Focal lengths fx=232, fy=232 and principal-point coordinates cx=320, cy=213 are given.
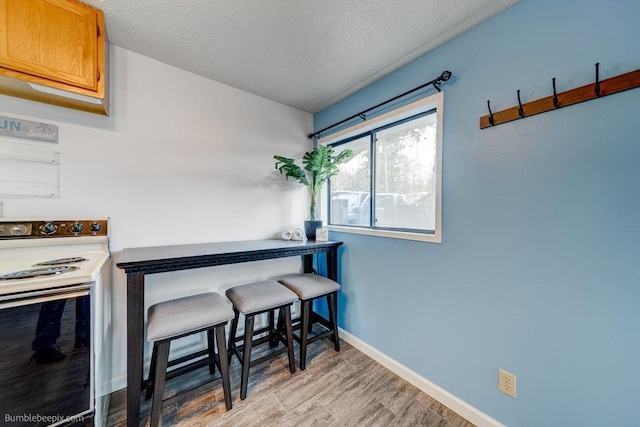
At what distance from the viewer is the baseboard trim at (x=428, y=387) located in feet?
4.56

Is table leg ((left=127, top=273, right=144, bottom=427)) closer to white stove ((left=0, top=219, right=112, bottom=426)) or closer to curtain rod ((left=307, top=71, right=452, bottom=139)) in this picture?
white stove ((left=0, top=219, right=112, bottom=426))

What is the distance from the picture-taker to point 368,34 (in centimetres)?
150

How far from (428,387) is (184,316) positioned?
170 centimetres

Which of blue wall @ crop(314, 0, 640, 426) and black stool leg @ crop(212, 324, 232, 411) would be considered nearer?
blue wall @ crop(314, 0, 640, 426)

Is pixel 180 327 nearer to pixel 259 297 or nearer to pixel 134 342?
pixel 134 342

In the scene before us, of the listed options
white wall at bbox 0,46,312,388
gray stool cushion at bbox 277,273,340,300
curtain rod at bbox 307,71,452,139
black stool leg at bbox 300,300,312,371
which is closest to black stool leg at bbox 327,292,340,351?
gray stool cushion at bbox 277,273,340,300

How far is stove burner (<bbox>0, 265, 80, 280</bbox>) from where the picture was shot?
0.96 m

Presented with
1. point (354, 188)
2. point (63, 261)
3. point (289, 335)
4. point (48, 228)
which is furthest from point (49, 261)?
point (354, 188)

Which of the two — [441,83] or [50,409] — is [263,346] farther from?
[441,83]

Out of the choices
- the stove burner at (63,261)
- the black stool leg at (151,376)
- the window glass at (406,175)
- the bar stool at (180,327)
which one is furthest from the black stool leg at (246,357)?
the window glass at (406,175)

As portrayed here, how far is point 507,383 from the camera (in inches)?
51.0

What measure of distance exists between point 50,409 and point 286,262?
5.53ft

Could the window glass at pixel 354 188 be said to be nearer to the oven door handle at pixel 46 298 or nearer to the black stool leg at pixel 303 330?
the black stool leg at pixel 303 330

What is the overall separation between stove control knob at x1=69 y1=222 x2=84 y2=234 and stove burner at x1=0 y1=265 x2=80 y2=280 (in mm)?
394
